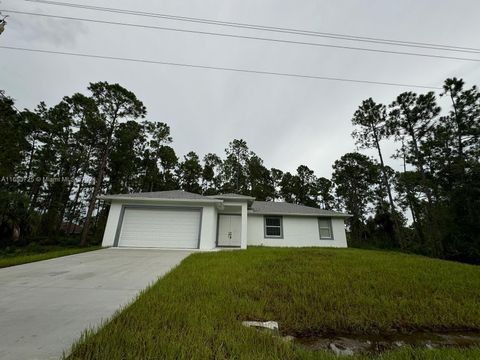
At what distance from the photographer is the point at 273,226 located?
11445 mm

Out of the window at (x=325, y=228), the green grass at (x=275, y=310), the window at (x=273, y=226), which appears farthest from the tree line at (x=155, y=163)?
the green grass at (x=275, y=310)

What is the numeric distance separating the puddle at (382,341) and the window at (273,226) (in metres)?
9.41

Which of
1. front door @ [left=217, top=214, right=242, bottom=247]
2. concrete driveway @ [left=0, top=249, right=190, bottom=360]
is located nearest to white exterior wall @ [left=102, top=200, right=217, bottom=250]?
front door @ [left=217, top=214, right=242, bottom=247]

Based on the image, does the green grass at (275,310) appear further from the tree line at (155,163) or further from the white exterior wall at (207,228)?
the tree line at (155,163)

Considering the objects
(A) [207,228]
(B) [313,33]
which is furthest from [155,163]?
(B) [313,33]

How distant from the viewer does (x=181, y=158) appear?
24453mm

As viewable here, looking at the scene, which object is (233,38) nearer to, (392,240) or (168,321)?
(168,321)

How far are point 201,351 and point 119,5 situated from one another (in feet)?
31.4

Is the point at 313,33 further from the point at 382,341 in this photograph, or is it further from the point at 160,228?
the point at 160,228

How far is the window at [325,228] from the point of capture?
11.5 meters

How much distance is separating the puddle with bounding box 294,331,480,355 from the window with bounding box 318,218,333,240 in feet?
32.6

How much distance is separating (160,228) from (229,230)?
358cm

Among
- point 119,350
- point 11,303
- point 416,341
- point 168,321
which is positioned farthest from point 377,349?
point 11,303

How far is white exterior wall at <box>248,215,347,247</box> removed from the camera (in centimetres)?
1115
